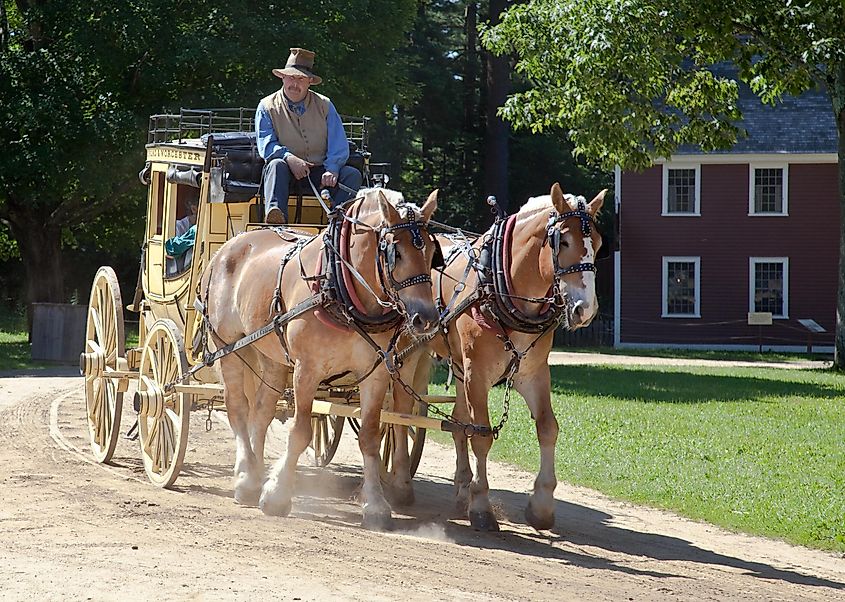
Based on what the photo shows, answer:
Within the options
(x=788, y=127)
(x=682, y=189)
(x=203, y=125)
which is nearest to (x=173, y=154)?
(x=203, y=125)

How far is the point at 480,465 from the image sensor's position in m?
8.91

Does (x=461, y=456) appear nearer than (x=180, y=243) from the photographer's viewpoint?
Yes

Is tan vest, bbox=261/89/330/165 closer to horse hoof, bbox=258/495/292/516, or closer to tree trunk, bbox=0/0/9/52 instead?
horse hoof, bbox=258/495/292/516

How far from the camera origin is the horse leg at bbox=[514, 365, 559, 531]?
886 cm

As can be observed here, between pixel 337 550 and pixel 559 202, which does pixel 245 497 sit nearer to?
pixel 337 550

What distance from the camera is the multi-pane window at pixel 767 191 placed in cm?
3750

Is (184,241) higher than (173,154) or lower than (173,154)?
lower

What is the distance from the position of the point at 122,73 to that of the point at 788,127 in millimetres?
20408

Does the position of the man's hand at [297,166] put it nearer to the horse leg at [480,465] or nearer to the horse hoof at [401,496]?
the horse leg at [480,465]

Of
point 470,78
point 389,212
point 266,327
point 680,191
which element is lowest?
point 266,327

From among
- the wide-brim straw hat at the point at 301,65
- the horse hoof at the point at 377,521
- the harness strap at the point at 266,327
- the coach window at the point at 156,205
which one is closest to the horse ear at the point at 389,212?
the harness strap at the point at 266,327

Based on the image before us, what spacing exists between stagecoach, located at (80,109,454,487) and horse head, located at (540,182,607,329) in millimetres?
1632

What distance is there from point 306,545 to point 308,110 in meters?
4.24

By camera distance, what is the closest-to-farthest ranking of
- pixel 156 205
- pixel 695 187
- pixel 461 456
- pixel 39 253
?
pixel 461 456 < pixel 156 205 < pixel 39 253 < pixel 695 187
